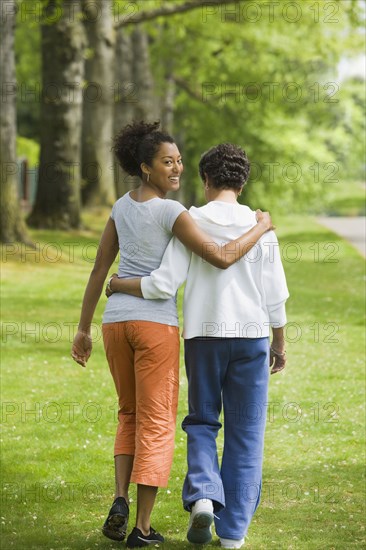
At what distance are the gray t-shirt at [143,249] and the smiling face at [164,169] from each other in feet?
0.31

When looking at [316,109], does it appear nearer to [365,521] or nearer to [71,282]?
[71,282]

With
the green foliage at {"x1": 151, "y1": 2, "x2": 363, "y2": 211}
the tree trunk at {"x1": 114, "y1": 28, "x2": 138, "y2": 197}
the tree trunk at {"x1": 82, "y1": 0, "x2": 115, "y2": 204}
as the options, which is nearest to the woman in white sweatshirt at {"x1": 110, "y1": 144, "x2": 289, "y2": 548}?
the tree trunk at {"x1": 82, "y1": 0, "x2": 115, "y2": 204}

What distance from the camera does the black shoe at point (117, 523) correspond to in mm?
5648

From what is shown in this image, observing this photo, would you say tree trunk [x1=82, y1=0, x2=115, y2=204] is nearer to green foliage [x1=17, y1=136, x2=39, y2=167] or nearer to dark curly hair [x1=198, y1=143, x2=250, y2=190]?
dark curly hair [x1=198, y1=143, x2=250, y2=190]

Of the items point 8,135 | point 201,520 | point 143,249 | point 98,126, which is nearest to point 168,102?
point 98,126

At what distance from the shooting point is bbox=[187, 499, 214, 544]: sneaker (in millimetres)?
5418

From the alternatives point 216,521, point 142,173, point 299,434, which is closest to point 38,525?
point 216,521

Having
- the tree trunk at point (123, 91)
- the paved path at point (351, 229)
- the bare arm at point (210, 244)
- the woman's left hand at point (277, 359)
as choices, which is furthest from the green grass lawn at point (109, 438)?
the tree trunk at point (123, 91)

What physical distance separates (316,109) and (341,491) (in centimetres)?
3620

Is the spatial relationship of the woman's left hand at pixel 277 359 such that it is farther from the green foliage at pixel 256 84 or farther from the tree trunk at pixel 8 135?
the green foliage at pixel 256 84

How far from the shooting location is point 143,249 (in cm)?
560

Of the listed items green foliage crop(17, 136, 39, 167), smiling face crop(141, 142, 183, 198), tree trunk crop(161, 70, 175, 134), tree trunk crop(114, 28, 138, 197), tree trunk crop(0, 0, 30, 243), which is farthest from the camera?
green foliage crop(17, 136, 39, 167)

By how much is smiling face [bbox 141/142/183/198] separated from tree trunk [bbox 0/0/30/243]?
510 inches

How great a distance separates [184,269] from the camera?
561 cm
